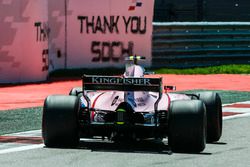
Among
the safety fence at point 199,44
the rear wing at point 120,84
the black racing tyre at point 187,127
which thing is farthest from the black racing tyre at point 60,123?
the safety fence at point 199,44

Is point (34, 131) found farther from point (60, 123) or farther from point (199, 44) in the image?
point (199, 44)

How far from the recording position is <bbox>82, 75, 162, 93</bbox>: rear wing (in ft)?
38.0

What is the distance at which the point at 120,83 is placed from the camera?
11.7 metres

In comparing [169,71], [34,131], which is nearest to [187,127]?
[34,131]

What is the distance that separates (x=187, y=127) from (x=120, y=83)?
111 centimetres

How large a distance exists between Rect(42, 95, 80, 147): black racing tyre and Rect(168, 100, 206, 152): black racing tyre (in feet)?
3.86

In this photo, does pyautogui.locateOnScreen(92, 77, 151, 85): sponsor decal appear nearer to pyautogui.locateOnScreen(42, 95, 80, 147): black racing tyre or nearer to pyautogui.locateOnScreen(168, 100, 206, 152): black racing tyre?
pyautogui.locateOnScreen(42, 95, 80, 147): black racing tyre

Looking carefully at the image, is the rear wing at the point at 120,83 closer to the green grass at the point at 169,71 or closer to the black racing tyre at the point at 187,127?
the black racing tyre at the point at 187,127

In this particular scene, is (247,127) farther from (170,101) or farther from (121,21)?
(121,21)

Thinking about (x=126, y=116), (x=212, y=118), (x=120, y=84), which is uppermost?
(x=120, y=84)

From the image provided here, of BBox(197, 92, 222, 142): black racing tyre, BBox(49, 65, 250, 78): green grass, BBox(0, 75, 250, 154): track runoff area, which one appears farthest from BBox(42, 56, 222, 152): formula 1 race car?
BBox(49, 65, 250, 78): green grass

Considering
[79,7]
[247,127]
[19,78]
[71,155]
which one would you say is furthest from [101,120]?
[79,7]

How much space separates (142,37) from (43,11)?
19.4 ft

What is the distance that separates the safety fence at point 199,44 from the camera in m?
31.5
